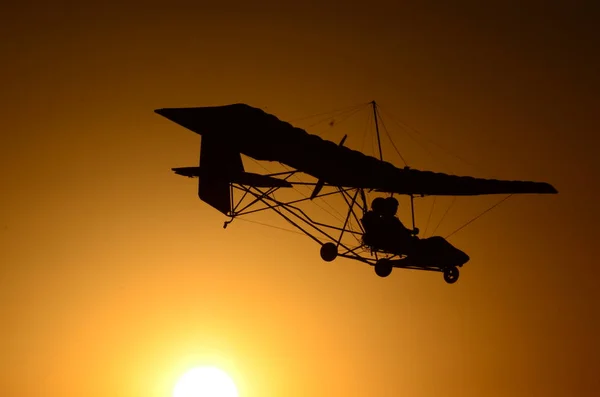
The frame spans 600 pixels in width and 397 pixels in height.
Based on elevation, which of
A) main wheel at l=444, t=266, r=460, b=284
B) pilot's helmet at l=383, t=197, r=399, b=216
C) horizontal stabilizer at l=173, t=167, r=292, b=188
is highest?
horizontal stabilizer at l=173, t=167, r=292, b=188

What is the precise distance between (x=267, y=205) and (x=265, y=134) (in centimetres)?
290

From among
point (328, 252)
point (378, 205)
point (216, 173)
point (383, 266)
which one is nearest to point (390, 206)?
point (378, 205)

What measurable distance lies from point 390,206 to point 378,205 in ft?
1.45

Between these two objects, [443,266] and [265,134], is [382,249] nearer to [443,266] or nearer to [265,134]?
[443,266]

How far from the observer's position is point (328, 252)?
3875cm

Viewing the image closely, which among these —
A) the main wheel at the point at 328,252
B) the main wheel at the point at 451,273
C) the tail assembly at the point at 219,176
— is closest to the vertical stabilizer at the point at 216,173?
the tail assembly at the point at 219,176

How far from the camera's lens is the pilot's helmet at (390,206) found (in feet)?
130

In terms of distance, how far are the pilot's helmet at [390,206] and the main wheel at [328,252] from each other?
2.43 meters

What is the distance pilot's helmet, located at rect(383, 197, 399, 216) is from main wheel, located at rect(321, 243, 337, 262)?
95.7 inches

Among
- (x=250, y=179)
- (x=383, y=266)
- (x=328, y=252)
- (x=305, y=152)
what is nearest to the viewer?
(x=305, y=152)

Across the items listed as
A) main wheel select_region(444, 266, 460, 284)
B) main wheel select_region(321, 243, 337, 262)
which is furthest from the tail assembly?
main wheel select_region(444, 266, 460, 284)

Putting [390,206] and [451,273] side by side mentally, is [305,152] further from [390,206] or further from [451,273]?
[451,273]

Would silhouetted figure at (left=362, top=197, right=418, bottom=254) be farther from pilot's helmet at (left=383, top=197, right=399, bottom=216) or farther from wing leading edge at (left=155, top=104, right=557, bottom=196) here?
wing leading edge at (left=155, top=104, right=557, bottom=196)

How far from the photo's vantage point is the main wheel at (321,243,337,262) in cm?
3869
